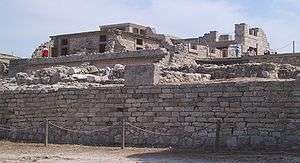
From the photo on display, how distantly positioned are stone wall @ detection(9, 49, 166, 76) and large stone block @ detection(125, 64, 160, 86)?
38.1ft

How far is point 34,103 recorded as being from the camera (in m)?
21.2

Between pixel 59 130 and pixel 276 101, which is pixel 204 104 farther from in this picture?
pixel 59 130

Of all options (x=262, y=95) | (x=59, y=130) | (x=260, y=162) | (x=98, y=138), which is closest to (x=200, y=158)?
(x=260, y=162)

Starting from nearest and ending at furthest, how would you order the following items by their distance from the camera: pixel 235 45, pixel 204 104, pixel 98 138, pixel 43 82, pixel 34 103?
pixel 204 104 → pixel 98 138 → pixel 34 103 → pixel 43 82 → pixel 235 45

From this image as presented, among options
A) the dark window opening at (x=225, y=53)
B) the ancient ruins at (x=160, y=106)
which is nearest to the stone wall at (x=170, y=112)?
the ancient ruins at (x=160, y=106)

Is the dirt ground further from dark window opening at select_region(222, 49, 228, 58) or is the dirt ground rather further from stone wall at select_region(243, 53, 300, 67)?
dark window opening at select_region(222, 49, 228, 58)

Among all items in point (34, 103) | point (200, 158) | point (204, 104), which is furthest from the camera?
point (34, 103)

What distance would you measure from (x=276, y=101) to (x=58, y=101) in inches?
313

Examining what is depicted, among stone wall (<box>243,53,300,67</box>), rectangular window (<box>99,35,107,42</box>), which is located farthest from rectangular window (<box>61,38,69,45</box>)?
stone wall (<box>243,53,300,67</box>)

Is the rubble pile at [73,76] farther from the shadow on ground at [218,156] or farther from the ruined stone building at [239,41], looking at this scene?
the ruined stone building at [239,41]

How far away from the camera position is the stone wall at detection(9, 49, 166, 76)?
31347mm

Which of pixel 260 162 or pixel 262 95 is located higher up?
pixel 262 95

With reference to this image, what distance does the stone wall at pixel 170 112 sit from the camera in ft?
53.2

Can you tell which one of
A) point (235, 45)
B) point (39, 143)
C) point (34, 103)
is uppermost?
point (235, 45)
